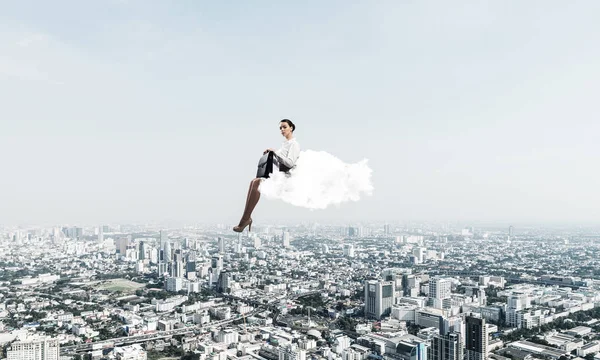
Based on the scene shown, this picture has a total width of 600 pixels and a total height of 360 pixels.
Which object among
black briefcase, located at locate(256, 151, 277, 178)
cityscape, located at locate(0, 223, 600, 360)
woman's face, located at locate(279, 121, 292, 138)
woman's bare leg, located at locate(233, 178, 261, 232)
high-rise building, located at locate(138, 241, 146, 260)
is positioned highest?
woman's face, located at locate(279, 121, 292, 138)

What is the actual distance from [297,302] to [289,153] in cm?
1360

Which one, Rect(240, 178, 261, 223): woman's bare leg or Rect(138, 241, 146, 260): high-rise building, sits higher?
Rect(240, 178, 261, 223): woman's bare leg

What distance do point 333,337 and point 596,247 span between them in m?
23.6

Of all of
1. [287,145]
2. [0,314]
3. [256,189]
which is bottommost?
[0,314]

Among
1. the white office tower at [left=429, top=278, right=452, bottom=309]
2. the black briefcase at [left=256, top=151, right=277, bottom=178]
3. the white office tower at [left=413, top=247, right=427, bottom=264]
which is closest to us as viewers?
the black briefcase at [left=256, top=151, right=277, bottom=178]

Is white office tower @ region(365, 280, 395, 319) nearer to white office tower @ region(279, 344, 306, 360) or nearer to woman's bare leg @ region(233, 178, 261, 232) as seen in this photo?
white office tower @ region(279, 344, 306, 360)

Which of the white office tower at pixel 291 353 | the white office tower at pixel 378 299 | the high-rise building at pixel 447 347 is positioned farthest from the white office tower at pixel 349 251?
the high-rise building at pixel 447 347

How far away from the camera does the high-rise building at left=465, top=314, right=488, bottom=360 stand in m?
7.36

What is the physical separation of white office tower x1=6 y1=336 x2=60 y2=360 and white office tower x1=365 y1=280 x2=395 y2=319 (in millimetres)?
7687

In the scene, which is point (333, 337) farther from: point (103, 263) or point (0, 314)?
point (103, 263)

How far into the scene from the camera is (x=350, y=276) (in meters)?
18.6

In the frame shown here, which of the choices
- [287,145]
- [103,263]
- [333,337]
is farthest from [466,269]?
[287,145]

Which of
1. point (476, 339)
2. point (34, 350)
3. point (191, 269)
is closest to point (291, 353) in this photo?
point (476, 339)

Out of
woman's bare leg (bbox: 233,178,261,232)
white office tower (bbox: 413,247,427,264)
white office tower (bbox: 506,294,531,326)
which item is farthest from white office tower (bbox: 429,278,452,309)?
woman's bare leg (bbox: 233,178,261,232)
